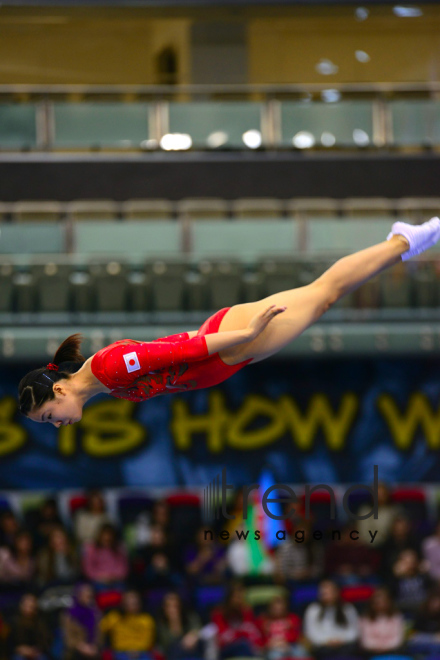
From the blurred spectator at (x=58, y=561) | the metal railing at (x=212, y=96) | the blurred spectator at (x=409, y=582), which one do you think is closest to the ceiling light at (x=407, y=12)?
the metal railing at (x=212, y=96)

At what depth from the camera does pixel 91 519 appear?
7262 millimetres

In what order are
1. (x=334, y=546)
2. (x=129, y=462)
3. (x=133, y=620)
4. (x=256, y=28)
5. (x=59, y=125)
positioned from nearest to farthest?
1. (x=133, y=620)
2. (x=334, y=546)
3. (x=129, y=462)
4. (x=59, y=125)
5. (x=256, y=28)

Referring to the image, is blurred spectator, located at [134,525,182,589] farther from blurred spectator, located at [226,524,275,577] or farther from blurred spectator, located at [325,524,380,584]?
→ blurred spectator, located at [325,524,380,584]

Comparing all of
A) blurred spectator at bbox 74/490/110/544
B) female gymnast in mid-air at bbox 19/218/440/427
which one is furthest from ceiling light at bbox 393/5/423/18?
female gymnast in mid-air at bbox 19/218/440/427

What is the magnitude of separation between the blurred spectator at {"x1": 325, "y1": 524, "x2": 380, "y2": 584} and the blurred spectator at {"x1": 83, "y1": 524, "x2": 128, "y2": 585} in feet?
5.80

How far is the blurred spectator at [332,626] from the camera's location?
6723mm

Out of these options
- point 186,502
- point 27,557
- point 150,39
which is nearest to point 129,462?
point 186,502

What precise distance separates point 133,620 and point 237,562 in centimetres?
99

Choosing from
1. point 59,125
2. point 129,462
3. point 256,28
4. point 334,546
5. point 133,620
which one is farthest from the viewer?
point 256,28

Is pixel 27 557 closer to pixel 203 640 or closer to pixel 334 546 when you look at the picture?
pixel 203 640

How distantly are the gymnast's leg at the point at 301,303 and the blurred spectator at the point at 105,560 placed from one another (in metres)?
3.90

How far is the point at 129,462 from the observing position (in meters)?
7.67

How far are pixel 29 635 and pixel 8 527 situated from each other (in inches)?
40.2

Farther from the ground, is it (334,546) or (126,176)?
(126,176)
